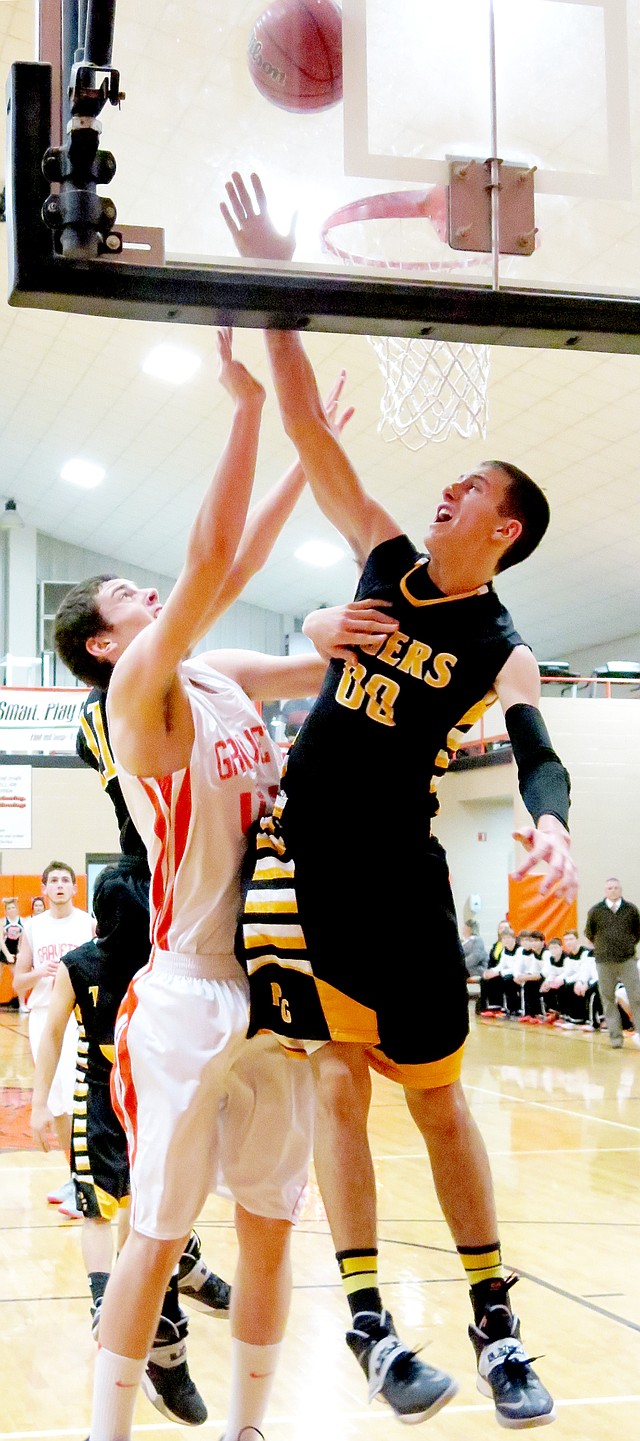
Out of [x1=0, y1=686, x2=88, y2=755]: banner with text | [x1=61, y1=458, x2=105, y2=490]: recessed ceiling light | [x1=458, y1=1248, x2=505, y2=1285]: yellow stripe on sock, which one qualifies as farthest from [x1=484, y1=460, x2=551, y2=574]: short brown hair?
[x1=61, y1=458, x2=105, y2=490]: recessed ceiling light

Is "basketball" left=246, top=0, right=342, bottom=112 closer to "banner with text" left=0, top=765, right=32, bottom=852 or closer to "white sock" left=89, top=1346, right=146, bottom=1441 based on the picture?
"white sock" left=89, top=1346, right=146, bottom=1441

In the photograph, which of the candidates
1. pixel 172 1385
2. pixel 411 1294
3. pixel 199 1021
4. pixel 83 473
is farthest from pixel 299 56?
pixel 83 473

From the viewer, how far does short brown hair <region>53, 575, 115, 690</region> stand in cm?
356

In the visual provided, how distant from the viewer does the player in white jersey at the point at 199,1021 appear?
9.56 ft

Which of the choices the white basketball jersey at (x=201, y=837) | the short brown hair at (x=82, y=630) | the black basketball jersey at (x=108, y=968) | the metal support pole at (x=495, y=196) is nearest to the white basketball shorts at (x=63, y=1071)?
the black basketball jersey at (x=108, y=968)

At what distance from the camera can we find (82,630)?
11.7ft

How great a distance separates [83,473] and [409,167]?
2024 cm

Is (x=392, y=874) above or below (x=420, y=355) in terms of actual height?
below

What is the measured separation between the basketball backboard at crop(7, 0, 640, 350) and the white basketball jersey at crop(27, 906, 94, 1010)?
550 cm

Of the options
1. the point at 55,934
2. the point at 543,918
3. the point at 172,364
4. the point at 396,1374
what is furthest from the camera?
the point at 543,918

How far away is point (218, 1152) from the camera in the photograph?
3109mm

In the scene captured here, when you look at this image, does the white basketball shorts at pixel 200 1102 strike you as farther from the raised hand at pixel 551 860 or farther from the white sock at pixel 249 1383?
the raised hand at pixel 551 860

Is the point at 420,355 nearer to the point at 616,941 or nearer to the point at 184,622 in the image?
the point at 184,622

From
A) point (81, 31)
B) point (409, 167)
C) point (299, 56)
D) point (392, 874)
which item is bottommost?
point (392, 874)
